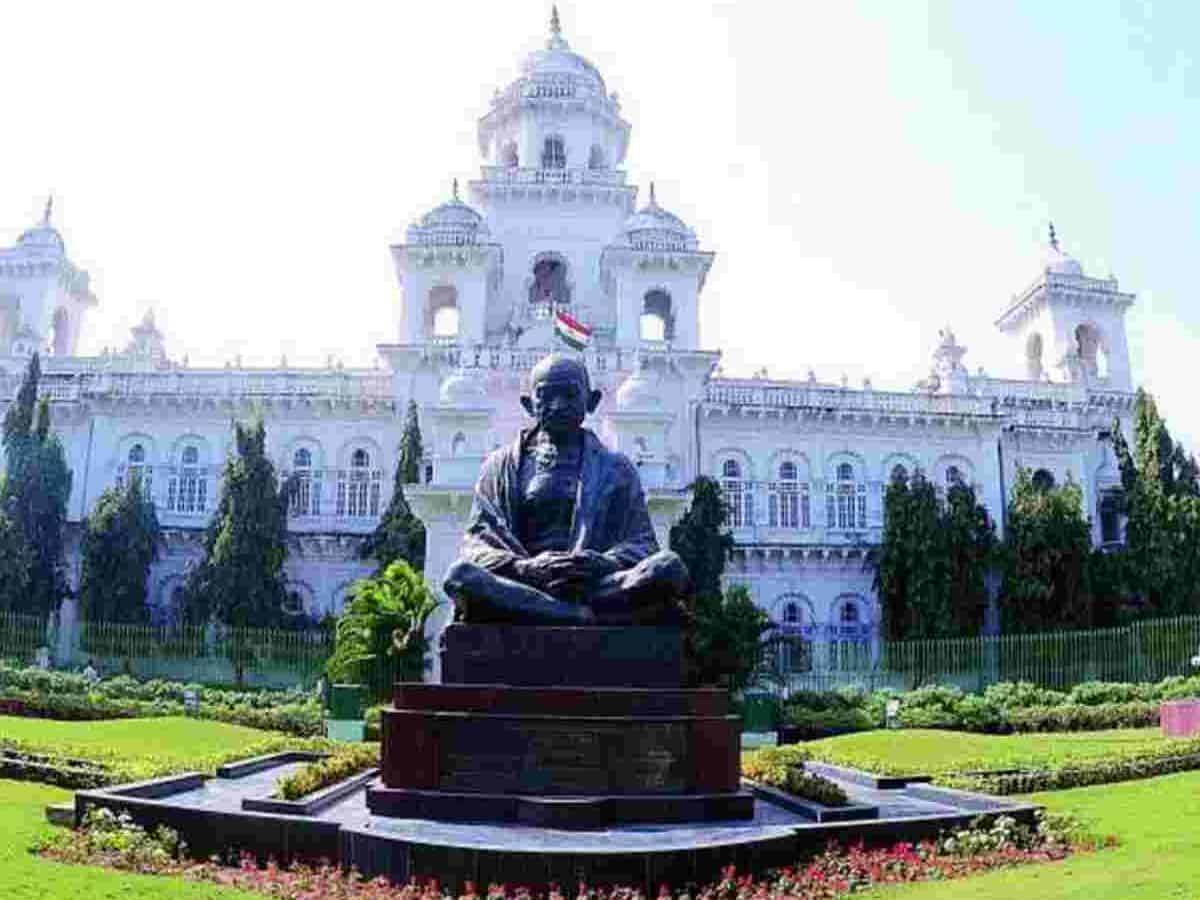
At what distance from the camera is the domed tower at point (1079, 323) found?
2346 inches

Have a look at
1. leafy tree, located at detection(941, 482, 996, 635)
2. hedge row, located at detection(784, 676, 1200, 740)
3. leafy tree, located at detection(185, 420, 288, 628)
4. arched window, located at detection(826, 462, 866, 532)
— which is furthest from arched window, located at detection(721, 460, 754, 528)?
leafy tree, located at detection(185, 420, 288, 628)

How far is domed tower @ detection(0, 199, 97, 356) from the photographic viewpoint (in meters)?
56.7

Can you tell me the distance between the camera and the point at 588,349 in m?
44.3

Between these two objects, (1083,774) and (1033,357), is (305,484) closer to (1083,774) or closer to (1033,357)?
(1083,774)

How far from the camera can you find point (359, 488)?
48.4 metres

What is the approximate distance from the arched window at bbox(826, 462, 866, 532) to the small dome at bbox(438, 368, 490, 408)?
1737cm

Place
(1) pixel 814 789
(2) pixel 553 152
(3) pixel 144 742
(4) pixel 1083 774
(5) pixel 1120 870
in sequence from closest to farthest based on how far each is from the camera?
(5) pixel 1120 870 < (1) pixel 814 789 < (4) pixel 1083 774 < (3) pixel 144 742 < (2) pixel 553 152

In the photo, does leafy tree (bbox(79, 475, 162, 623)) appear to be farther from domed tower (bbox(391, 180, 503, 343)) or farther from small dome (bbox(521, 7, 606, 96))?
small dome (bbox(521, 7, 606, 96))

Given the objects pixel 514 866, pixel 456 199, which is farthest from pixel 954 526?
pixel 514 866

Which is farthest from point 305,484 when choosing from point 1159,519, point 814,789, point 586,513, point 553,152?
point 814,789

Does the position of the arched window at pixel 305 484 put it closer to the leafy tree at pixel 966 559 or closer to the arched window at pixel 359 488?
the arched window at pixel 359 488

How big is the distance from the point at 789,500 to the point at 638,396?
39.7 ft

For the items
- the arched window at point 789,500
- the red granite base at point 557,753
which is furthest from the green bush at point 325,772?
the arched window at point 789,500

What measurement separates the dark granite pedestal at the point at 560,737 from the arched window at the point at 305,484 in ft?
128
